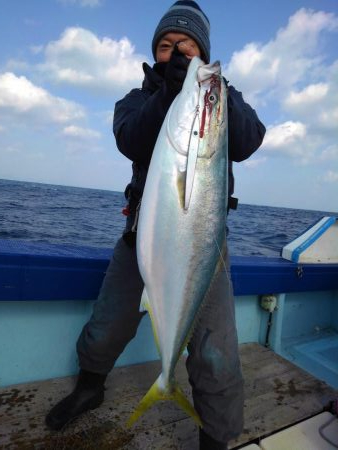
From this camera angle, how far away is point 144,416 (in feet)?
7.66

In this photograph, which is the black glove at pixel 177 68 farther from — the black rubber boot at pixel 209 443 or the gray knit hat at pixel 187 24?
the black rubber boot at pixel 209 443

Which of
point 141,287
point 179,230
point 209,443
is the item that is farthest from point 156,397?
point 179,230

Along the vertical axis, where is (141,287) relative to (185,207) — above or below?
below

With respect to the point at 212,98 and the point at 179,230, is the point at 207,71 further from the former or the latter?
the point at 179,230

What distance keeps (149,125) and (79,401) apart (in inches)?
69.7

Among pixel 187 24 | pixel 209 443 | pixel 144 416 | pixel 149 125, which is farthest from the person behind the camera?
pixel 144 416

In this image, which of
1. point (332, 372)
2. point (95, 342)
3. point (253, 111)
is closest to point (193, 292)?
point (95, 342)

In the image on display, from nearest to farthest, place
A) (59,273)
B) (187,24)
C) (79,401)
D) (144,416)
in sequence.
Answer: (187,24), (79,401), (144,416), (59,273)

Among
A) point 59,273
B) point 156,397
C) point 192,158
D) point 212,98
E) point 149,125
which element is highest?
point 212,98

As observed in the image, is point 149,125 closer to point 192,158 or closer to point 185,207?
point 192,158

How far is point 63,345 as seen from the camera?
270 cm

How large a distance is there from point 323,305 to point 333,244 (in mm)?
782

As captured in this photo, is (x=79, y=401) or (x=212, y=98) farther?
(x=79, y=401)

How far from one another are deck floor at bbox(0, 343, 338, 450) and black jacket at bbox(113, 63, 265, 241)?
4.11ft
